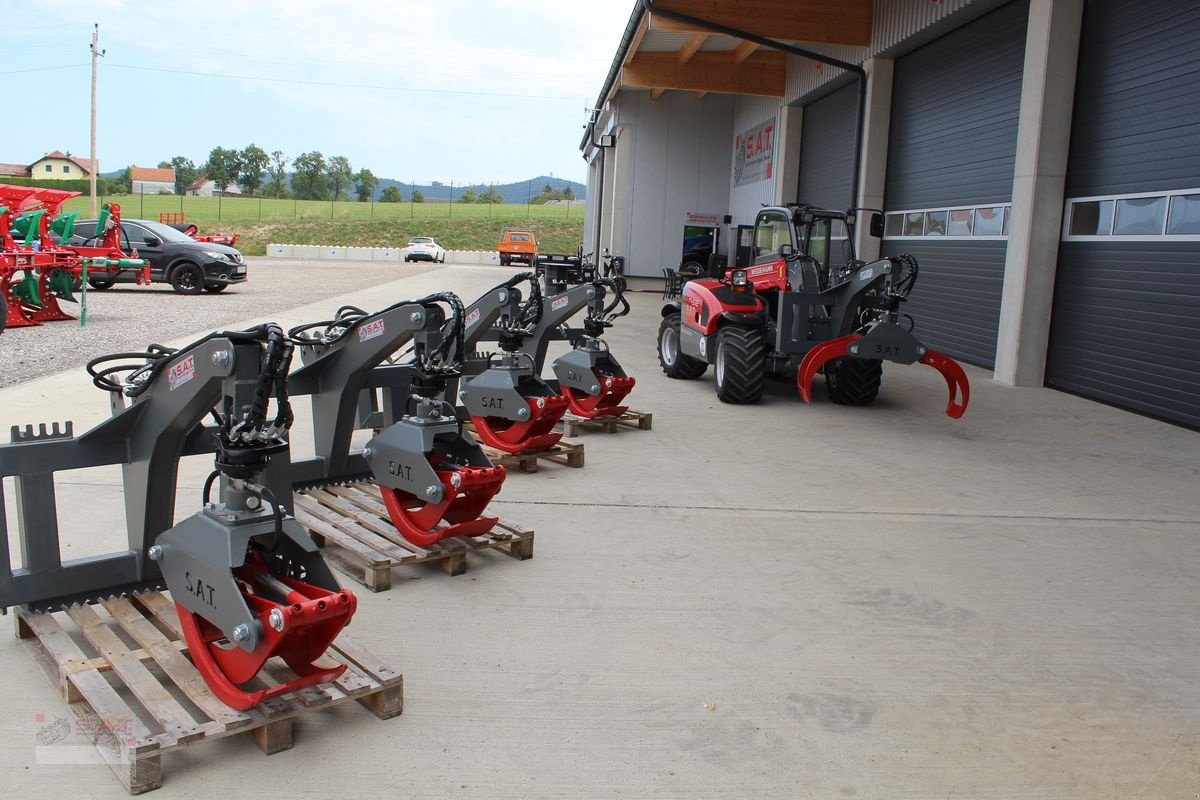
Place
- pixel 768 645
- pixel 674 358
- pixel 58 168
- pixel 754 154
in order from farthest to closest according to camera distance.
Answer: pixel 58 168
pixel 754 154
pixel 674 358
pixel 768 645

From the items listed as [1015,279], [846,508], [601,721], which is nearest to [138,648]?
[601,721]

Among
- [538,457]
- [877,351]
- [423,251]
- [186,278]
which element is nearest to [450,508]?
[538,457]

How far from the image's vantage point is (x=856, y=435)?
8.91 metres

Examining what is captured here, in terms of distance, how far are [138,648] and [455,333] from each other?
1974 millimetres

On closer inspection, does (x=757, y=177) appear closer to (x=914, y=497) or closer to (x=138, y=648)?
(x=914, y=497)

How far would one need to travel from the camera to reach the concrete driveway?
10.5 ft

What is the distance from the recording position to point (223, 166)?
96812mm

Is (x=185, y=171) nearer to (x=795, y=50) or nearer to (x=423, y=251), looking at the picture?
(x=423, y=251)

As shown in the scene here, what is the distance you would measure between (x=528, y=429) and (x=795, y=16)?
12.8 metres

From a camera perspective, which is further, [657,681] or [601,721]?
[657,681]

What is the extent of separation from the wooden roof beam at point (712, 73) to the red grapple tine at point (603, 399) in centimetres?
1653

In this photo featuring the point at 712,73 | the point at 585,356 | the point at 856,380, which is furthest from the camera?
the point at 712,73

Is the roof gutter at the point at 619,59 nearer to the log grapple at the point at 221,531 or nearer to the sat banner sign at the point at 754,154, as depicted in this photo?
the sat banner sign at the point at 754,154

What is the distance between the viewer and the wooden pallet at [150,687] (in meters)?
3.07
